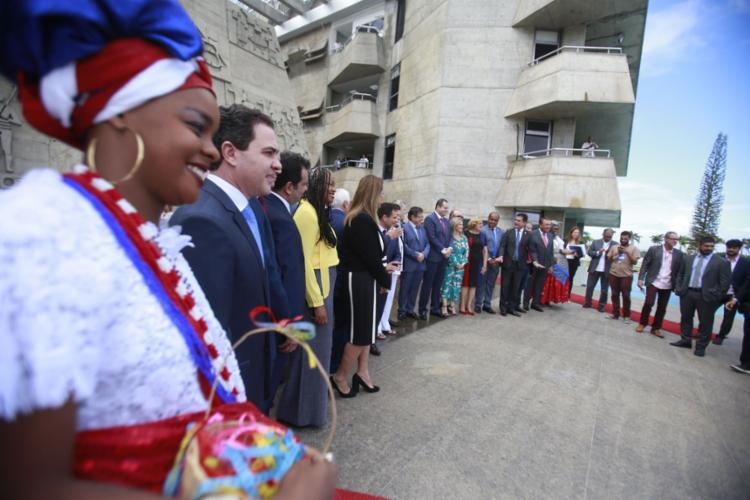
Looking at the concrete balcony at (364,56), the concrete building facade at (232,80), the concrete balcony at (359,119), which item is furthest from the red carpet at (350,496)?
the concrete balcony at (364,56)

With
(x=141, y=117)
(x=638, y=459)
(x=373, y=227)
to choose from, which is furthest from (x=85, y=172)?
(x=638, y=459)

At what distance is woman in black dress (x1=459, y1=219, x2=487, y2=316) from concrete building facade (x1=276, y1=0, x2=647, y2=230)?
6.14m

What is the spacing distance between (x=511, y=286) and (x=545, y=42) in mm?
10576

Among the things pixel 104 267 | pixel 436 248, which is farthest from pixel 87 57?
pixel 436 248

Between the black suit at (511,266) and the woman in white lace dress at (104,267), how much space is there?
6738mm

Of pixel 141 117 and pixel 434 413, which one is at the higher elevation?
pixel 141 117

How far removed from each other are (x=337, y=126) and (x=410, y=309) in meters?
15.9

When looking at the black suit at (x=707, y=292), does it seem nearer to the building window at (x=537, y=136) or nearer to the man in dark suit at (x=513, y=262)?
the man in dark suit at (x=513, y=262)

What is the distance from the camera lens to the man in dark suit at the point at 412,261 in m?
5.84

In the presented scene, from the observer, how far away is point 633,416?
Result: 3324mm

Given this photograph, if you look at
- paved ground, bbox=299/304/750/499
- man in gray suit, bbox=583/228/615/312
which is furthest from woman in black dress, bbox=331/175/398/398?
man in gray suit, bbox=583/228/615/312

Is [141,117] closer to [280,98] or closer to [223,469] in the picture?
[223,469]

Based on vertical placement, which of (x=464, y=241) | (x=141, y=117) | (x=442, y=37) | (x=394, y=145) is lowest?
(x=464, y=241)

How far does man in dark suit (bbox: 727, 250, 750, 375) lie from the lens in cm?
498
